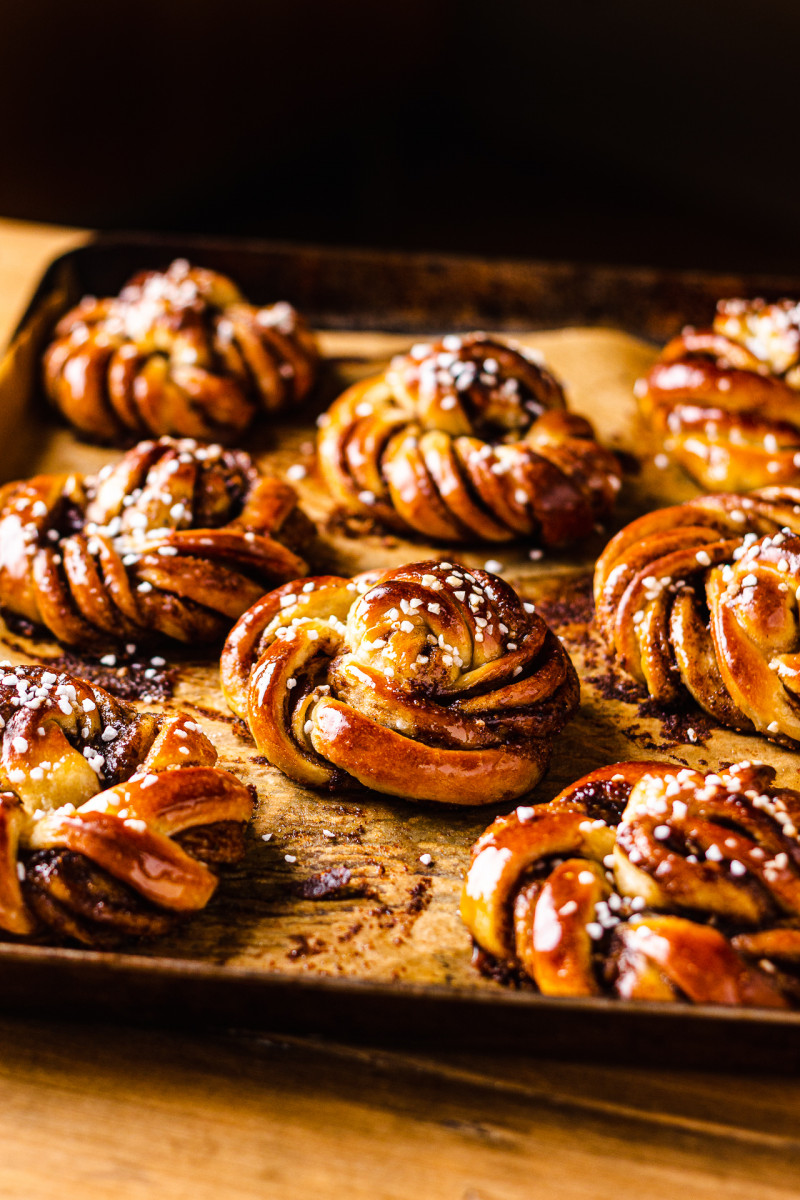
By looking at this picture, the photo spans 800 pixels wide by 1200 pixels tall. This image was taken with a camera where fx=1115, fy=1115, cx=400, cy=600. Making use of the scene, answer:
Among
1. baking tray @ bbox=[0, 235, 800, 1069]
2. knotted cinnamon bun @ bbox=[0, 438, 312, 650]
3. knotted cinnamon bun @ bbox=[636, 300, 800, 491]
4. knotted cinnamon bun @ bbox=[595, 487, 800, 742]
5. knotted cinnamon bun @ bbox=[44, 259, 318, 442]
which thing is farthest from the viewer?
knotted cinnamon bun @ bbox=[44, 259, 318, 442]

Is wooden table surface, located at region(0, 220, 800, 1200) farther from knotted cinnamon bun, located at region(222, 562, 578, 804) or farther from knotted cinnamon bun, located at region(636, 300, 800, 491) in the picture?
knotted cinnamon bun, located at region(636, 300, 800, 491)

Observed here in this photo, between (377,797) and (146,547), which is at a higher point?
(146,547)

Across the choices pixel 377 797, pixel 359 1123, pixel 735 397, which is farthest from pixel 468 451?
pixel 359 1123

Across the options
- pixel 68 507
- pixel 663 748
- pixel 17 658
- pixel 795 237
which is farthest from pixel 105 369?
pixel 795 237

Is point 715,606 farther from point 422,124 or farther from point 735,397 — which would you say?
point 422,124

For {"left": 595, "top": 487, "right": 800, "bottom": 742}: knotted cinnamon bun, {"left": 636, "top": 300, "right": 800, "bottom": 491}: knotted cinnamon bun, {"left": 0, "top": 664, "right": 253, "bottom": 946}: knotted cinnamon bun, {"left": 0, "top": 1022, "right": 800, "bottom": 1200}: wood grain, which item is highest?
{"left": 636, "top": 300, "right": 800, "bottom": 491}: knotted cinnamon bun

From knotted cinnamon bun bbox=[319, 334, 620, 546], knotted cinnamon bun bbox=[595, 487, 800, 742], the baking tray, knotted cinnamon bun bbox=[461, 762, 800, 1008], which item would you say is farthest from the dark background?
knotted cinnamon bun bbox=[461, 762, 800, 1008]

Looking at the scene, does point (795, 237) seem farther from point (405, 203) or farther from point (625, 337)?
point (625, 337)
